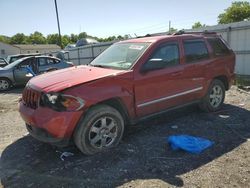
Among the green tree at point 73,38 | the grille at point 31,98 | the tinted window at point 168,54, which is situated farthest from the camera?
the green tree at point 73,38

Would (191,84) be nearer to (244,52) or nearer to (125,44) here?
(125,44)

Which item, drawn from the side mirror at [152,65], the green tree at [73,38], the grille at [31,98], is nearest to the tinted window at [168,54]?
the side mirror at [152,65]

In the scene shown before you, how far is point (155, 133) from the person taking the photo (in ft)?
16.8

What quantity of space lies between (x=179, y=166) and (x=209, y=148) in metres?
0.81

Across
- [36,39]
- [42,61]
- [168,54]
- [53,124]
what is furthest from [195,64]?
[36,39]

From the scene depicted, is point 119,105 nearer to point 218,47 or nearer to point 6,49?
point 218,47

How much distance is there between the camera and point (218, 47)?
6340 millimetres

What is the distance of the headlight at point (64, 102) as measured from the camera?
12.7 ft

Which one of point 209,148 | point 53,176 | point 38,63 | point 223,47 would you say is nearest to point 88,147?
point 53,176

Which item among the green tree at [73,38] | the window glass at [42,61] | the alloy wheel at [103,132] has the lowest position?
the alloy wheel at [103,132]

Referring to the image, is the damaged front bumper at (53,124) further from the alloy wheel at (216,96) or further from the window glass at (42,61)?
the window glass at (42,61)

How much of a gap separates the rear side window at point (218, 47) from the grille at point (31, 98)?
4061 millimetres

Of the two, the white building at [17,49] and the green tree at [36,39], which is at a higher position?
the green tree at [36,39]

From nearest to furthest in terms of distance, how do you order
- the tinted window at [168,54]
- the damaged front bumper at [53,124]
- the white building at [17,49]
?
the damaged front bumper at [53,124], the tinted window at [168,54], the white building at [17,49]
